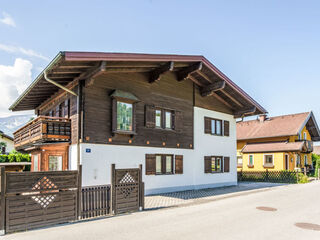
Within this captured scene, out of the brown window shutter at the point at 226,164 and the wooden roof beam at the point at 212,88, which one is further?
the brown window shutter at the point at 226,164

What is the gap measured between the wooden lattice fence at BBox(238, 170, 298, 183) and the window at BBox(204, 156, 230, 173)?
542 centimetres

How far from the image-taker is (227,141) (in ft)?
69.6

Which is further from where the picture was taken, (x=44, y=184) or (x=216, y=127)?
(x=216, y=127)

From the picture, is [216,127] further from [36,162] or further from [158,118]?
[36,162]

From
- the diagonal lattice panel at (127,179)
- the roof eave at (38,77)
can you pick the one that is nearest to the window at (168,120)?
the diagonal lattice panel at (127,179)

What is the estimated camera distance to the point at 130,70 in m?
14.7

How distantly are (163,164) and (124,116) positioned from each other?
3.89m

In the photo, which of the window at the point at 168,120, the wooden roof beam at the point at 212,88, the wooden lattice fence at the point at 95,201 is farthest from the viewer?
the wooden roof beam at the point at 212,88

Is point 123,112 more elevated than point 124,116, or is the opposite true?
point 123,112

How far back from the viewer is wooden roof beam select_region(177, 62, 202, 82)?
16656mm

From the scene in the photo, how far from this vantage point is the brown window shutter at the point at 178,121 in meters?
17.4

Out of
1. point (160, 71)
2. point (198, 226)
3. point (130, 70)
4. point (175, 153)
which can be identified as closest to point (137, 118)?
point (130, 70)

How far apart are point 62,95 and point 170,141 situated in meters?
6.67

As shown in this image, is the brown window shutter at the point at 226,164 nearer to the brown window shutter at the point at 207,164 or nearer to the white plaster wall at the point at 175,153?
the white plaster wall at the point at 175,153
